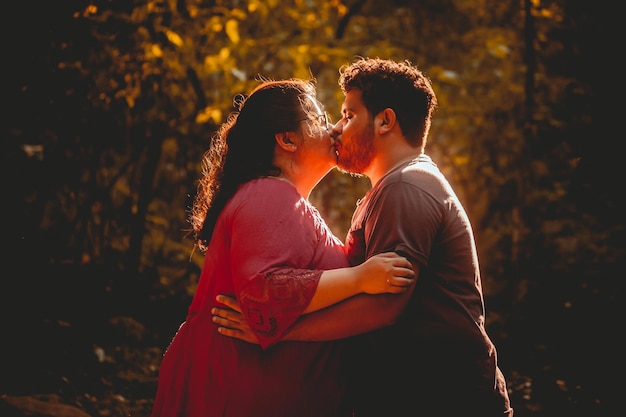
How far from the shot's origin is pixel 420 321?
2385 mm

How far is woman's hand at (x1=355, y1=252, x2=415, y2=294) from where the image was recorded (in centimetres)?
222

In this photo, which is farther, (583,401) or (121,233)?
(121,233)

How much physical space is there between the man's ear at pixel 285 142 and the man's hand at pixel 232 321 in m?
0.71

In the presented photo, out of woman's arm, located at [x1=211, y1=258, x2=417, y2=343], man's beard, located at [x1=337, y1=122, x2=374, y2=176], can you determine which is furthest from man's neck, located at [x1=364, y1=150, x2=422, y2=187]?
woman's arm, located at [x1=211, y1=258, x2=417, y2=343]

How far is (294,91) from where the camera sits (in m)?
2.76

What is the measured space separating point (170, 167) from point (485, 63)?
4517 millimetres

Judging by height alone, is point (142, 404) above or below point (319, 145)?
below

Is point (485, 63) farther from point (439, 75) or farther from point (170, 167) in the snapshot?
point (170, 167)

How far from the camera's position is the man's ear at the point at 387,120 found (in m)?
2.73

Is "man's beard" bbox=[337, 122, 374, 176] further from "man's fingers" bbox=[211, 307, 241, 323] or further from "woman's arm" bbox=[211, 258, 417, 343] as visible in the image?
"man's fingers" bbox=[211, 307, 241, 323]

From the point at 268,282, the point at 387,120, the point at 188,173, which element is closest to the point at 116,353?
the point at 188,173

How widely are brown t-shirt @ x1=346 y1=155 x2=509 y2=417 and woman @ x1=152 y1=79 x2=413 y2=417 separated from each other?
5.4 inches

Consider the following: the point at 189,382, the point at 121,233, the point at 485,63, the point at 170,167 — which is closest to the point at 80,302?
the point at 121,233

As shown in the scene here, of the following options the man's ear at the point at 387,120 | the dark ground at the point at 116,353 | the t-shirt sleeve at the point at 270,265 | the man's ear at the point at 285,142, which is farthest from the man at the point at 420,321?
the dark ground at the point at 116,353
